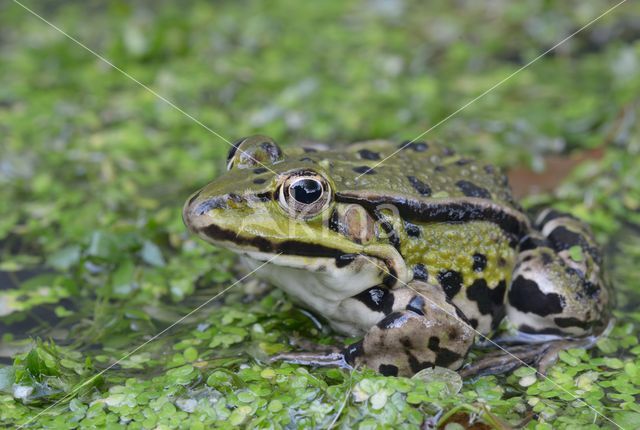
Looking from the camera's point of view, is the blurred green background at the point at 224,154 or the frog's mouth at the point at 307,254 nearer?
the frog's mouth at the point at 307,254

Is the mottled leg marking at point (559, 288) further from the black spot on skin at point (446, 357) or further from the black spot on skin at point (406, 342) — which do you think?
the black spot on skin at point (406, 342)

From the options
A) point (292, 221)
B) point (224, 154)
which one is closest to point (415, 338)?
point (292, 221)

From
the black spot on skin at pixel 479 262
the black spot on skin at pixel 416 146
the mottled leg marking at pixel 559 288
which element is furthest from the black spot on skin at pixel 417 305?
the black spot on skin at pixel 416 146

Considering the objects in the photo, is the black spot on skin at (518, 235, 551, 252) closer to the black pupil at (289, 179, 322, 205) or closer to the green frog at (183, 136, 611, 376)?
the green frog at (183, 136, 611, 376)

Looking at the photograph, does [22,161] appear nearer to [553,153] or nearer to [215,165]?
[215,165]

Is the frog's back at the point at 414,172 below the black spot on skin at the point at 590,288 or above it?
above

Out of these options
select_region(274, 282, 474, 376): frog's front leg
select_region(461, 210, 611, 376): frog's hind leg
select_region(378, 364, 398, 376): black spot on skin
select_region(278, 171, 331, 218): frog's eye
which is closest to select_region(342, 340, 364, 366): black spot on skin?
select_region(274, 282, 474, 376): frog's front leg

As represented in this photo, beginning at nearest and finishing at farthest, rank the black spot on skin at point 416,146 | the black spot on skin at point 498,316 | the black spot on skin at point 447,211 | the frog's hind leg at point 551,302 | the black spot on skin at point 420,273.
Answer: the black spot on skin at point 447,211 < the black spot on skin at point 420,273 < the frog's hind leg at point 551,302 < the black spot on skin at point 498,316 < the black spot on skin at point 416,146
